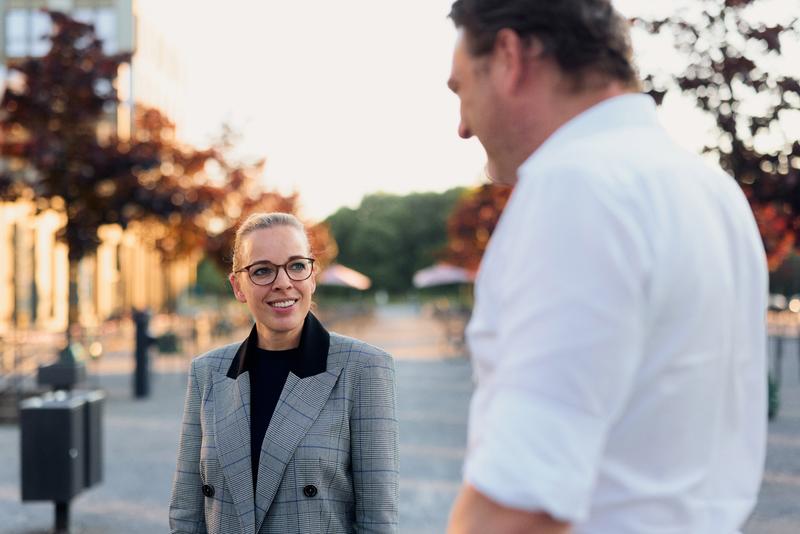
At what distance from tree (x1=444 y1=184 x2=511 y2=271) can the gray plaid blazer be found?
70.4 ft

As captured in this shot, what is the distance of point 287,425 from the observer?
117 inches

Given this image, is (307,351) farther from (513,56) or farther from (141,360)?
(141,360)

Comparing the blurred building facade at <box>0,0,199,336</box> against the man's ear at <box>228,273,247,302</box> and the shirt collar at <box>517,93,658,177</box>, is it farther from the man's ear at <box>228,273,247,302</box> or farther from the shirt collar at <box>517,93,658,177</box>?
the shirt collar at <box>517,93,658,177</box>

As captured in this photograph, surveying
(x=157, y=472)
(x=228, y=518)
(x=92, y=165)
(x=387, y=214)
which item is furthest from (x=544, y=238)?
(x=387, y=214)

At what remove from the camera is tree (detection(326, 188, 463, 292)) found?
98.7 metres

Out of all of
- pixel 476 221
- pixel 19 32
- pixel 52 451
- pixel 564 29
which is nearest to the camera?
pixel 564 29

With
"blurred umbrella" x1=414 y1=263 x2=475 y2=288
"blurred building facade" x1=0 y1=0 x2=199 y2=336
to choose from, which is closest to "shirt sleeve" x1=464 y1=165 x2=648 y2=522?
"blurred building facade" x1=0 y1=0 x2=199 y2=336

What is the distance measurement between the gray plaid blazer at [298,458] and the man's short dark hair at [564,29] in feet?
5.84

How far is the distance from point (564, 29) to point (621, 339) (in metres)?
0.40

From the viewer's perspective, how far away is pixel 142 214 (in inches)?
707

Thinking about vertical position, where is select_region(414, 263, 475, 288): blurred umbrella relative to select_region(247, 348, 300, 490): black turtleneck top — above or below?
above

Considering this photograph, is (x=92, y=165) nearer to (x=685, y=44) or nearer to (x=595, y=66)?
(x=685, y=44)

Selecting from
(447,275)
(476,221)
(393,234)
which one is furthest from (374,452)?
(393,234)

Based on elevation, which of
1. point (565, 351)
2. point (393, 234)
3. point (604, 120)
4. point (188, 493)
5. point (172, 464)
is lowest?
point (172, 464)
